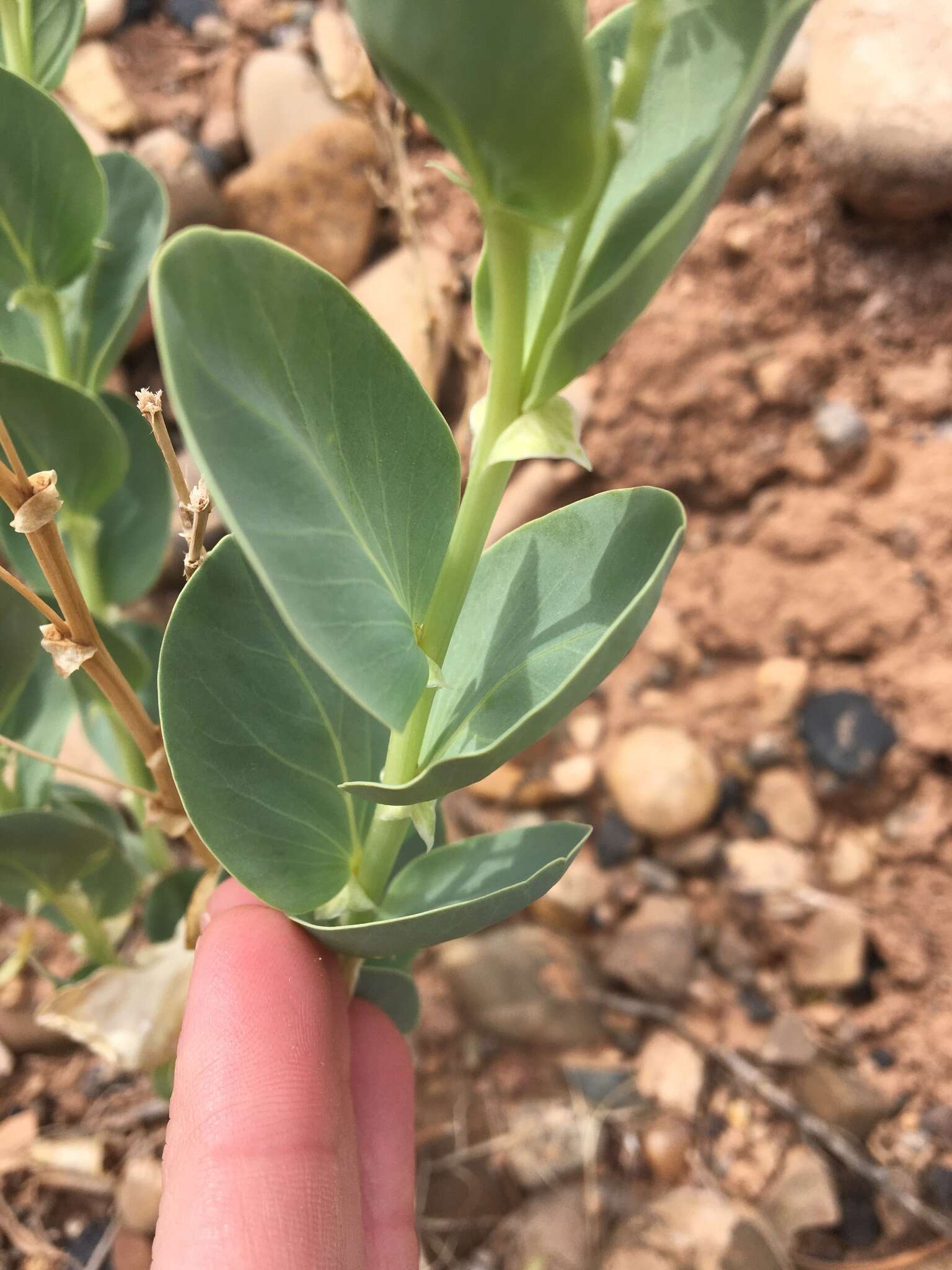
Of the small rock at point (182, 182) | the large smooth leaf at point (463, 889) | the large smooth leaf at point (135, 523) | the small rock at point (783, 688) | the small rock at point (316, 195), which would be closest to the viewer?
the large smooth leaf at point (463, 889)

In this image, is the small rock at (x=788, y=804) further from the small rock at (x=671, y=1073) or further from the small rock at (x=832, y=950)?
the small rock at (x=671, y=1073)

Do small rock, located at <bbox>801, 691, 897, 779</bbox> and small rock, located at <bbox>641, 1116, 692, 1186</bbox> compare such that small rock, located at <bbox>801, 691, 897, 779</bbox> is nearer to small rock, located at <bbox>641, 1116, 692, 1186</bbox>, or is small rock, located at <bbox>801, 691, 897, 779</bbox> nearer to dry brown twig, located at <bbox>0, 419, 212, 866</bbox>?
small rock, located at <bbox>641, 1116, 692, 1186</bbox>

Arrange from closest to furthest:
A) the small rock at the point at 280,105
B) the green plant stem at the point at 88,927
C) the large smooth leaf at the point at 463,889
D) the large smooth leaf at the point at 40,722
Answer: the large smooth leaf at the point at 463,889, the large smooth leaf at the point at 40,722, the green plant stem at the point at 88,927, the small rock at the point at 280,105

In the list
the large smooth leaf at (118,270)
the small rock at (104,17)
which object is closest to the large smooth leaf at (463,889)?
the large smooth leaf at (118,270)

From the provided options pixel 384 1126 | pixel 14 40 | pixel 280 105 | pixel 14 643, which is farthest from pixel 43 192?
pixel 280 105

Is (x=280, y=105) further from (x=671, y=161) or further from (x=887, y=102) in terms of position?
(x=671, y=161)
